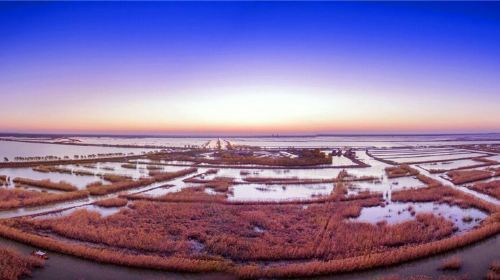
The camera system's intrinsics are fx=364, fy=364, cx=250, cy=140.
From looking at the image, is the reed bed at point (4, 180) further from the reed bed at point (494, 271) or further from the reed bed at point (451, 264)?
the reed bed at point (494, 271)

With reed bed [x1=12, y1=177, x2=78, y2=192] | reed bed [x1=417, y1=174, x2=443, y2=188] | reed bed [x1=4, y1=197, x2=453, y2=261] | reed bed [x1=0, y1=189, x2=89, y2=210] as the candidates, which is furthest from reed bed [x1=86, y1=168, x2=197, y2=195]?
reed bed [x1=417, y1=174, x2=443, y2=188]

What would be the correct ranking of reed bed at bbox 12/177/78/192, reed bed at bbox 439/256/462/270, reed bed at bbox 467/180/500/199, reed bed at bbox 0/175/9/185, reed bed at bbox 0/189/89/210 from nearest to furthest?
reed bed at bbox 439/256/462/270 < reed bed at bbox 0/189/89/210 < reed bed at bbox 467/180/500/199 < reed bed at bbox 12/177/78/192 < reed bed at bbox 0/175/9/185

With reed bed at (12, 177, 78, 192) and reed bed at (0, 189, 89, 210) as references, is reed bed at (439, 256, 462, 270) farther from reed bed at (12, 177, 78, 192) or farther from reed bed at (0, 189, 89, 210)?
reed bed at (12, 177, 78, 192)

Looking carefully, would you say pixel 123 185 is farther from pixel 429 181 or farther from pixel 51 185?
pixel 429 181

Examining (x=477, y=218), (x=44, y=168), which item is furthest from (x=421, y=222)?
(x=44, y=168)

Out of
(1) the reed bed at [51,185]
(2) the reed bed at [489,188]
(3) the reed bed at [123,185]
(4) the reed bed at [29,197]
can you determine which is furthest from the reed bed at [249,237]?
(1) the reed bed at [51,185]

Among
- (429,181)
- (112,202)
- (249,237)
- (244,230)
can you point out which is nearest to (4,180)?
(112,202)

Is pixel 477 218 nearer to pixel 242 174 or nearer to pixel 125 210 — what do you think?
pixel 125 210
